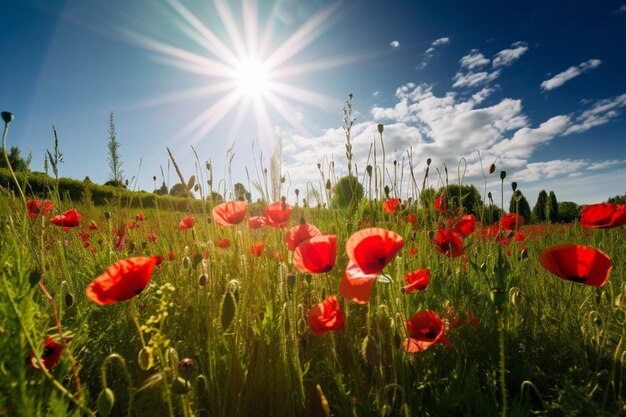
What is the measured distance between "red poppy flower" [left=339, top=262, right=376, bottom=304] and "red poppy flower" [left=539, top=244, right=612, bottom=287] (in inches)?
29.4

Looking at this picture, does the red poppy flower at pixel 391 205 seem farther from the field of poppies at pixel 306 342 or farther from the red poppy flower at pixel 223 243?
the red poppy flower at pixel 223 243

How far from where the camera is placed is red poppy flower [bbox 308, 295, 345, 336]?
4.02ft

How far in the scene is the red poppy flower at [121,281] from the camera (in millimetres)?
948

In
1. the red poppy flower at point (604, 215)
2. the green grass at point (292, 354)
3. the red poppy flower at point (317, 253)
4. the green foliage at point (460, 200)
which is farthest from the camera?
the green foliage at point (460, 200)

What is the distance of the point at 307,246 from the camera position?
1.20 meters

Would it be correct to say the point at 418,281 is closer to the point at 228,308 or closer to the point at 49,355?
the point at 228,308

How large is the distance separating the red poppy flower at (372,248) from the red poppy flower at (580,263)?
674 millimetres

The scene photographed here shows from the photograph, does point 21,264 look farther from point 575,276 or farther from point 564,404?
point 575,276

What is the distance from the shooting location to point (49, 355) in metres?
0.93

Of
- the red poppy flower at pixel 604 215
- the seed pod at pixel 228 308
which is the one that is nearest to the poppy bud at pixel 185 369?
the seed pod at pixel 228 308

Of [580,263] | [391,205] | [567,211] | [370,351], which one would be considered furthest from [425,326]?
[567,211]

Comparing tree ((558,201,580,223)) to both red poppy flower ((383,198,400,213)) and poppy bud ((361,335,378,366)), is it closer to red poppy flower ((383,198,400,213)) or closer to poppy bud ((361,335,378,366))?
red poppy flower ((383,198,400,213))

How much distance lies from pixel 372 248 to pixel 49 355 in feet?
3.17

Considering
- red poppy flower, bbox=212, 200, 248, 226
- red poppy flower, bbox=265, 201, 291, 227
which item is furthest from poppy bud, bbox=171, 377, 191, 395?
red poppy flower, bbox=265, 201, 291, 227
